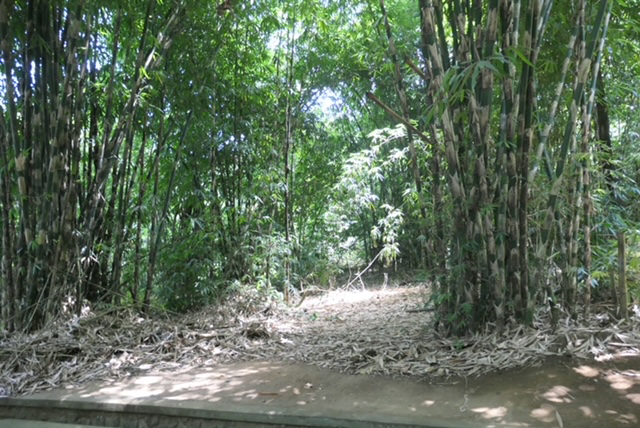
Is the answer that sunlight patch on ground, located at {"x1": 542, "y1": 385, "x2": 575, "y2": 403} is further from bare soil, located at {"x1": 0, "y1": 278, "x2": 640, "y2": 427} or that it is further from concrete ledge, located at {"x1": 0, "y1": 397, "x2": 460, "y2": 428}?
concrete ledge, located at {"x1": 0, "y1": 397, "x2": 460, "y2": 428}

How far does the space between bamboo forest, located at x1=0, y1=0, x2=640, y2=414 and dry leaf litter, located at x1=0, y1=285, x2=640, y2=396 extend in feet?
0.07

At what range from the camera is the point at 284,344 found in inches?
156

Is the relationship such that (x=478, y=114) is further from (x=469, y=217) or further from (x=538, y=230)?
(x=538, y=230)

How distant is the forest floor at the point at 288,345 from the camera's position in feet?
8.88

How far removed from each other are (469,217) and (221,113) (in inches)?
136

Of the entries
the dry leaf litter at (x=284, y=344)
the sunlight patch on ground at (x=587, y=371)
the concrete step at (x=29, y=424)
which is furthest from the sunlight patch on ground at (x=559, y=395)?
the concrete step at (x=29, y=424)

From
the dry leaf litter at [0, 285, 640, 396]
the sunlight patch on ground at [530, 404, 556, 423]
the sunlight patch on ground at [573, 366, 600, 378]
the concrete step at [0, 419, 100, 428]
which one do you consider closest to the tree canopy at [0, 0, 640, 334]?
the dry leaf litter at [0, 285, 640, 396]

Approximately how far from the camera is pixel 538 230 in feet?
9.50

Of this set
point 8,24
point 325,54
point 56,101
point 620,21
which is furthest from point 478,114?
point 325,54

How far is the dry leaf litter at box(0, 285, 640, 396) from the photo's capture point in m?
2.73

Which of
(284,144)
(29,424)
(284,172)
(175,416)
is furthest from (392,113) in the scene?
(284,144)

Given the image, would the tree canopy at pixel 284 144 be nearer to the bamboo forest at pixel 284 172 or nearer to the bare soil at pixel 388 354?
the bamboo forest at pixel 284 172

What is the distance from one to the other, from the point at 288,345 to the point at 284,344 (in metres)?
0.05

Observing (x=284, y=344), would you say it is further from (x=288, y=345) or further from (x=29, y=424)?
(x=29, y=424)
